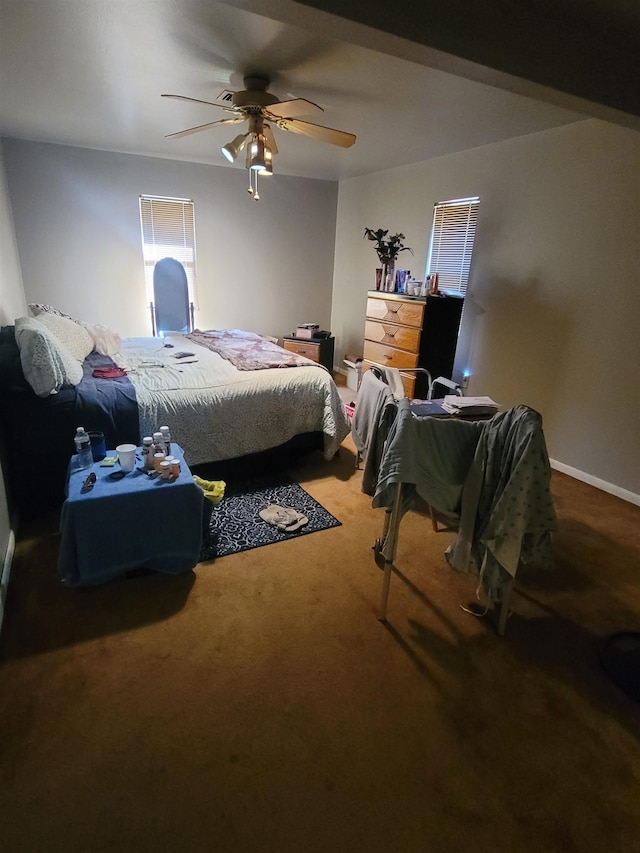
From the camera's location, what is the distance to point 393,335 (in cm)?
408

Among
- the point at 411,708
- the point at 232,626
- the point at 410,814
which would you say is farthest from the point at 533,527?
the point at 232,626

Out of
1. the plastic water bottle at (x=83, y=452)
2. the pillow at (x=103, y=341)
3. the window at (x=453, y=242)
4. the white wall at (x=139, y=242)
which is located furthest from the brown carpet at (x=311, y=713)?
the white wall at (x=139, y=242)

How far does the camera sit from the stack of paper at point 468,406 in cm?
251

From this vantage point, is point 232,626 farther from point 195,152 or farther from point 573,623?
point 195,152

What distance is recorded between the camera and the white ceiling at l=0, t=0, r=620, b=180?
6.53 ft

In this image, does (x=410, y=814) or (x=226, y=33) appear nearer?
(x=410, y=814)

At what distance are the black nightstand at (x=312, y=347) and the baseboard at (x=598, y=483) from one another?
2866 millimetres

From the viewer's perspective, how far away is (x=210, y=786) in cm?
134

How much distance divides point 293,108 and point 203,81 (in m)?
0.59

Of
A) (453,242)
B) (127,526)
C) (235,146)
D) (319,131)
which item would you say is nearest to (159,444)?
(127,526)

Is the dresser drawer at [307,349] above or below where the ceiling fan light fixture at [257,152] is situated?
below

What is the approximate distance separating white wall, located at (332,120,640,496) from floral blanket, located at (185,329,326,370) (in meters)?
1.61

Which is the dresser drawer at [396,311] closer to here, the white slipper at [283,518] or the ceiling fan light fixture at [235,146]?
the ceiling fan light fixture at [235,146]

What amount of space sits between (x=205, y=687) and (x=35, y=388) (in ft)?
5.73
